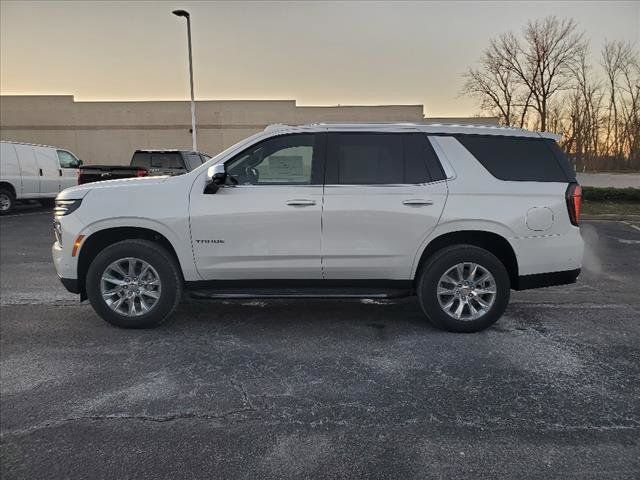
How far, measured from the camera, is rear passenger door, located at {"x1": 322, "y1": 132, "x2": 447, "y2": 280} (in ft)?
14.9

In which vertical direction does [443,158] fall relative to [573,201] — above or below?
above

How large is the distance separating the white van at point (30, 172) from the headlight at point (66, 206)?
484 inches

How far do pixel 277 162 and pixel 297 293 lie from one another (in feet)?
4.30

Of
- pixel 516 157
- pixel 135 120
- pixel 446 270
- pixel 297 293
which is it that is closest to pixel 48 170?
pixel 135 120

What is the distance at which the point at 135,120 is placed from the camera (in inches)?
1144

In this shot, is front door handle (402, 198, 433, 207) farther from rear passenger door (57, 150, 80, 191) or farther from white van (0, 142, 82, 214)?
rear passenger door (57, 150, 80, 191)

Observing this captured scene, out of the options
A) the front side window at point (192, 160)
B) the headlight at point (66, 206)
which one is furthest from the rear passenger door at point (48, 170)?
the headlight at point (66, 206)

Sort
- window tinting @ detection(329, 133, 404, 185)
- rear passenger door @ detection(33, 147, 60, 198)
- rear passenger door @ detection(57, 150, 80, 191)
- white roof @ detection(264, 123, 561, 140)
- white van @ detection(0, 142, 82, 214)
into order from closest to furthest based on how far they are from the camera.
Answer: window tinting @ detection(329, 133, 404, 185) < white roof @ detection(264, 123, 561, 140) < white van @ detection(0, 142, 82, 214) < rear passenger door @ detection(33, 147, 60, 198) < rear passenger door @ detection(57, 150, 80, 191)

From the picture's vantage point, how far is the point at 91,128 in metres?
29.2

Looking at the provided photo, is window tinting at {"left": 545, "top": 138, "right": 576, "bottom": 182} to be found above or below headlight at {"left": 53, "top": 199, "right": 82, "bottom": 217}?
above

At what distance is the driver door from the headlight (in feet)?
3.80

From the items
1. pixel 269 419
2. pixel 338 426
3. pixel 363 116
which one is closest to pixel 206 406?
pixel 269 419

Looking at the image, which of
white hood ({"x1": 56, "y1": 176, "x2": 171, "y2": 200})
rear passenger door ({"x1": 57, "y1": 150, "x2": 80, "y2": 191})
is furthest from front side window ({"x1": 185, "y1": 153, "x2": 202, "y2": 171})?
white hood ({"x1": 56, "y1": 176, "x2": 171, "y2": 200})

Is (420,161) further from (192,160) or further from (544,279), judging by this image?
(192,160)
